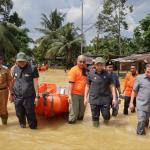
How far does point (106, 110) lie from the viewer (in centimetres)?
875

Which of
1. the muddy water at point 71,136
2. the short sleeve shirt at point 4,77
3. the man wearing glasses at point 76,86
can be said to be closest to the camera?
the muddy water at point 71,136

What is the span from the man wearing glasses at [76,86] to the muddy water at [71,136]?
34 centimetres

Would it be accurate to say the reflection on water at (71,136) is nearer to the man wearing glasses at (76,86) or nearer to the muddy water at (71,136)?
the muddy water at (71,136)

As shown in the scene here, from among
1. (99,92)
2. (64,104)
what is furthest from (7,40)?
(99,92)

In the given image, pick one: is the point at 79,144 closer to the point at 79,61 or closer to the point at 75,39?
the point at 79,61

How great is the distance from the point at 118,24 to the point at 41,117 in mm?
36662

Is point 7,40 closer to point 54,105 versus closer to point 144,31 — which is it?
point 144,31

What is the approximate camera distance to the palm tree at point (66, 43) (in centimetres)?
5372

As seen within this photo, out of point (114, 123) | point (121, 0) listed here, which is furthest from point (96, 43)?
point (114, 123)

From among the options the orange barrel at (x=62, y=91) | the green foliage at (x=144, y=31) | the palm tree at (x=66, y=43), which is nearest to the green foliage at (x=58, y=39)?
the palm tree at (x=66, y=43)

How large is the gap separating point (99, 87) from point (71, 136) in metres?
1.18

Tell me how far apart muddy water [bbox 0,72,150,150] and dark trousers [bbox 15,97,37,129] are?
18 cm

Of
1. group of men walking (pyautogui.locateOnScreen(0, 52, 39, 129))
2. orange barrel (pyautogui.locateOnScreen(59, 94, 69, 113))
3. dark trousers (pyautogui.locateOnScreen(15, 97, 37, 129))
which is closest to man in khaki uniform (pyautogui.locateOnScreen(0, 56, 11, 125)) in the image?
group of men walking (pyautogui.locateOnScreen(0, 52, 39, 129))

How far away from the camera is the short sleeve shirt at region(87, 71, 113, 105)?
862 centimetres
